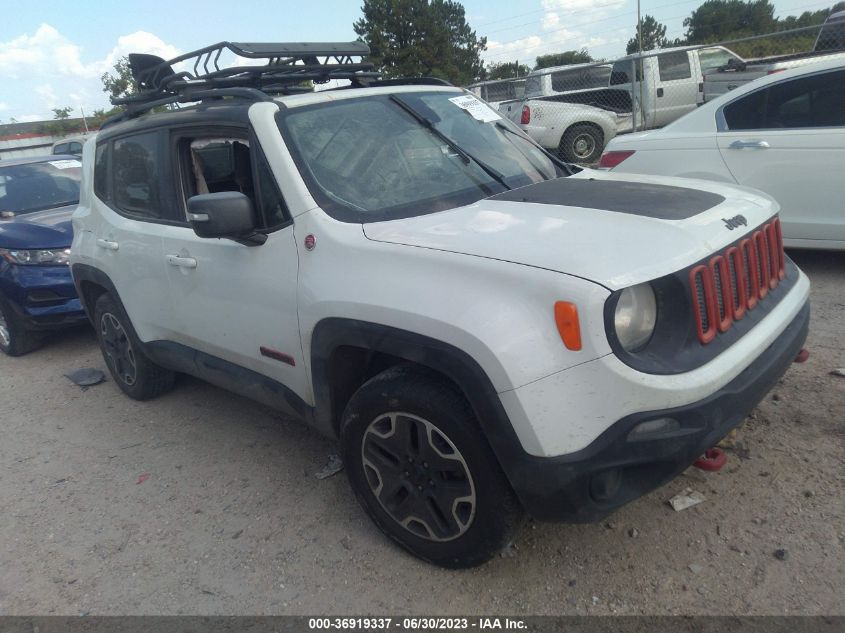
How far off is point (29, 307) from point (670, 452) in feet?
18.0

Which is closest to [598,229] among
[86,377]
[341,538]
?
[341,538]

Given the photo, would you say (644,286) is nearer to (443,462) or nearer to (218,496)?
(443,462)

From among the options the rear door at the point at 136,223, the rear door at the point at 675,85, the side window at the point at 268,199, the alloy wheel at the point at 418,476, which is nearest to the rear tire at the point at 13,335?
the rear door at the point at 136,223

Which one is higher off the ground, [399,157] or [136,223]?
[399,157]

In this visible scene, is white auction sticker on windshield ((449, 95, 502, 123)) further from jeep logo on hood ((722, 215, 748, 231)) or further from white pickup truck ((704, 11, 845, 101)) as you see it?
white pickup truck ((704, 11, 845, 101))

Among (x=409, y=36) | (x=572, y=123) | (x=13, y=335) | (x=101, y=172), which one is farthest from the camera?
(x=409, y=36)

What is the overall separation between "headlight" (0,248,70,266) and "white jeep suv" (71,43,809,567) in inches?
88.5

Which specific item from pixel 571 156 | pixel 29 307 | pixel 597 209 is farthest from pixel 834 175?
pixel 571 156

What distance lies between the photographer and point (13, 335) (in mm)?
6074

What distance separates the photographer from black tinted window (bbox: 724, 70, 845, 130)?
5016 millimetres

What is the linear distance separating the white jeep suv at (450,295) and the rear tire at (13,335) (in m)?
2.62

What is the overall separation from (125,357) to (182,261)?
1516mm

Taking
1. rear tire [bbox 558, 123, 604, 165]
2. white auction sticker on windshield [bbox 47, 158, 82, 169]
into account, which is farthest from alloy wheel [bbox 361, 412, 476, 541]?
rear tire [bbox 558, 123, 604, 165]

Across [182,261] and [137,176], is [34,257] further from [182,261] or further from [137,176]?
[182,261]
